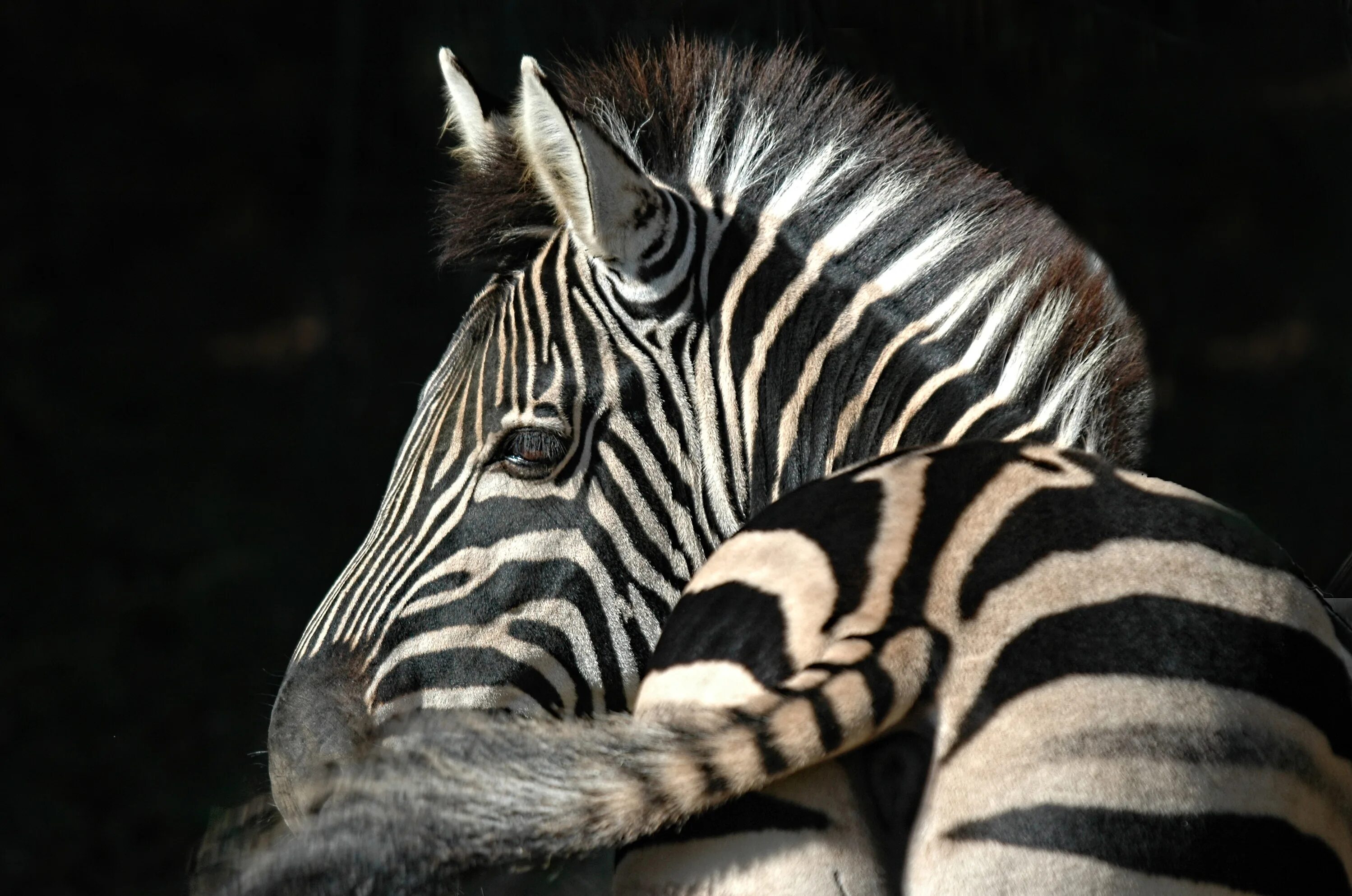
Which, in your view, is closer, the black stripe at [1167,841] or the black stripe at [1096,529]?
the black stripe at [1167,841]

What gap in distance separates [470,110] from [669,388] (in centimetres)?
88

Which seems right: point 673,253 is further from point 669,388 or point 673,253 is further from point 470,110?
point 470,110

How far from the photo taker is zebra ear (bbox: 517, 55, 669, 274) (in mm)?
2057

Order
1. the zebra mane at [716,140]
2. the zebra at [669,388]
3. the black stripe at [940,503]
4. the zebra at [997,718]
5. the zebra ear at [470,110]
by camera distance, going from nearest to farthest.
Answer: the zebra at [997,718] → the black stripe at [940,503] → the zebra at [669,388] → the zebra mane at [716,140] → the zebra ear at [470,110]

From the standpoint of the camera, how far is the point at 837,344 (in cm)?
220

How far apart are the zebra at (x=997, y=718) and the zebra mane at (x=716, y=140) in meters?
1.24

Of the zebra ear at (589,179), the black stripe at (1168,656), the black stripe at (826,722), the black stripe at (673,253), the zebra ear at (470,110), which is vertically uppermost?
the zebra ear at (470,110)

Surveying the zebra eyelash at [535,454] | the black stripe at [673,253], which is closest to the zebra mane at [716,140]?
the black stripe at [673,253]

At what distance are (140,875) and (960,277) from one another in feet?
18.8

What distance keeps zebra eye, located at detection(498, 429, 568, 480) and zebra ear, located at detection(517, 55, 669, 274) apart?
0.37m

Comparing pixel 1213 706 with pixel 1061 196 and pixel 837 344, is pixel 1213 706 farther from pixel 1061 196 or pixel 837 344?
pixel 1061 196

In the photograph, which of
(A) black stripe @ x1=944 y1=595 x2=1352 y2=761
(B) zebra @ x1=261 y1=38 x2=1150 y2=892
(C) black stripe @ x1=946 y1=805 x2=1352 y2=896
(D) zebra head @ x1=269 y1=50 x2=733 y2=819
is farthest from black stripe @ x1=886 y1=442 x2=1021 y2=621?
(D) zebra head @ x1=269 y1=50 x2=733 y2=819

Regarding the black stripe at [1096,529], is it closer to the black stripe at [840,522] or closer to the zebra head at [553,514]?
the black stripe at [840,522]

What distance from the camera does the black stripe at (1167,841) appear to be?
1069 millimetres
